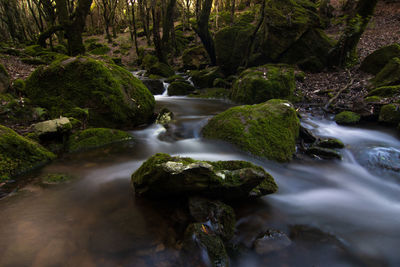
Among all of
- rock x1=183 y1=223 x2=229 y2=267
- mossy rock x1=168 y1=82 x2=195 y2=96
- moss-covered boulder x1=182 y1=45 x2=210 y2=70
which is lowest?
rock x1=183 y1=223 x2=229 y2=267

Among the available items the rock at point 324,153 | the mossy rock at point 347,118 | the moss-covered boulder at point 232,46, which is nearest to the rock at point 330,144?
the rock at point 324,153

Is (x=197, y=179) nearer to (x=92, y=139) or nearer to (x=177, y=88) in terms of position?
(x=92, y=139)

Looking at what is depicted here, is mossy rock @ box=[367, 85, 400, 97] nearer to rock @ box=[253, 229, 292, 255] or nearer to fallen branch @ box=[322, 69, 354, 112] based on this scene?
fallen branch @ box=[322, 69, 354, 112]

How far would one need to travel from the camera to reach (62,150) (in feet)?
14.2

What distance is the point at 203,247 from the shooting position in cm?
216

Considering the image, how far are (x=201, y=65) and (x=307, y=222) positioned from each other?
1554cm

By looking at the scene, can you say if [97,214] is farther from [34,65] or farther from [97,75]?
[34,65]

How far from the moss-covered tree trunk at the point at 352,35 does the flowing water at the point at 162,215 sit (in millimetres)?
8568

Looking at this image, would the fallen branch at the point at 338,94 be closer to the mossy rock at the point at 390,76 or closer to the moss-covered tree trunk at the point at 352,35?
the mossy rock at the point at 390,76

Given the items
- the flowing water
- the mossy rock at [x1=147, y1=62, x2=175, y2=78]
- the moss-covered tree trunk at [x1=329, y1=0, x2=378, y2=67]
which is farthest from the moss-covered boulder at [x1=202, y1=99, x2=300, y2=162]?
the mossy rock at [x1=147, y1=62, x2=175, y2=78]

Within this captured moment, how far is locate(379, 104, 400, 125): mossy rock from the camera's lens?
6336 mm

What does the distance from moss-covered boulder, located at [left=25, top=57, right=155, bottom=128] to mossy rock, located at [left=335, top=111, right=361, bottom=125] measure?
633cm

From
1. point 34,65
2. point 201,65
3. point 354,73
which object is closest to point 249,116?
point 354,73

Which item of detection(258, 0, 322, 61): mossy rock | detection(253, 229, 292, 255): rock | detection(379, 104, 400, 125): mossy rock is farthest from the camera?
detection(258, 0, 322, 61): mossy rock
